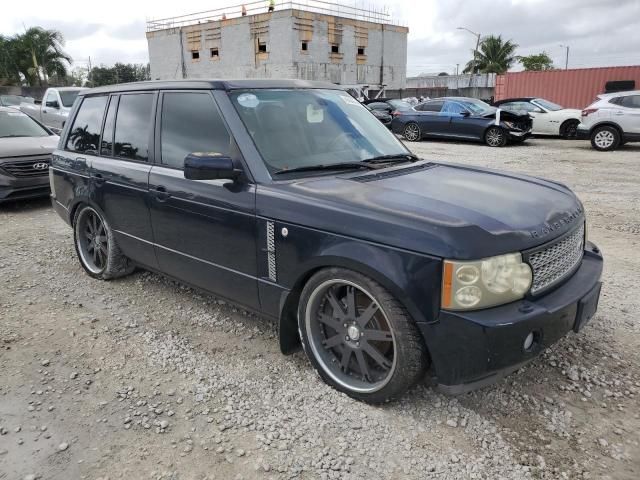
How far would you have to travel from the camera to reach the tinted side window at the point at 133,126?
3.96 meters

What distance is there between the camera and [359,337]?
2861mm

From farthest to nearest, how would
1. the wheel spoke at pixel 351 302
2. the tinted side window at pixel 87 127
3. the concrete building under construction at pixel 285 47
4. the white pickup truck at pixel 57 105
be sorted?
1. the concrete building under construction at pixel 285 47
2. the white pickup truck at pixel 57 105
3. the tinted side window at pixel 87 127
4. the wheel spoke at pixel 351 302

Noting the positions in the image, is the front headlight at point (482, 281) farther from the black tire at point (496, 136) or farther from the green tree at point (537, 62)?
the green tree at point (537, 62)

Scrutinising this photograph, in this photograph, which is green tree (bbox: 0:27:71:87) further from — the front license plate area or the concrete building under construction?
the front license plate area

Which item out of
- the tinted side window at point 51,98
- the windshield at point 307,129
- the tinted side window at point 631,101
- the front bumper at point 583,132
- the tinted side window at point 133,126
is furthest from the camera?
the tinted side window at point 51,98

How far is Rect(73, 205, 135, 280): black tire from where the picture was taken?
462cm

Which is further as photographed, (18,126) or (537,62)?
(537,62)

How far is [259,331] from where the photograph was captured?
12.4ft

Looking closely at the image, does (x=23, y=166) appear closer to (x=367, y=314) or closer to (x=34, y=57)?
(x=367, y=314)

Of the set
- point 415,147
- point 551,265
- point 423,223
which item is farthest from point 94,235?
point 415,147

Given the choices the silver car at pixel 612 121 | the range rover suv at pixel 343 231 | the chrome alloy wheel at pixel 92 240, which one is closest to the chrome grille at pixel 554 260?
the range rover suv at pixel 343 231

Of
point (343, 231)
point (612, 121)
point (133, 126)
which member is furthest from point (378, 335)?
point (612, 121)

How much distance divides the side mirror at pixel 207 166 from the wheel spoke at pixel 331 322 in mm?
1017

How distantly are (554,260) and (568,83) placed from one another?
80.3 ft
